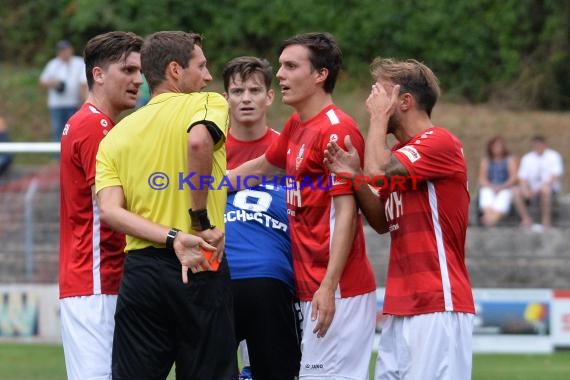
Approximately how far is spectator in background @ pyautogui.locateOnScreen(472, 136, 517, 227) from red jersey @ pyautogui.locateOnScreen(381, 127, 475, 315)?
803cm

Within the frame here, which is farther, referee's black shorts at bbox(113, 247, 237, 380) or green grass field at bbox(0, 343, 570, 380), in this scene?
green grass field at bbox(0, 343, 570, 380)

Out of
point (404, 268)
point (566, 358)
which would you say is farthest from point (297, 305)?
point (566, 358)

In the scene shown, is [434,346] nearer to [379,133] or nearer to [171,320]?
[379,133]

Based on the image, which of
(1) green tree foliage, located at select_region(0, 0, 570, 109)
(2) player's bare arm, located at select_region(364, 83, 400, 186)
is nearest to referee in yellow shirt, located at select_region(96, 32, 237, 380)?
(2) player's bare arm, located at select_region(364, 83, 400, 186)

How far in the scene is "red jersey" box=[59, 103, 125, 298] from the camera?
6.23 metres

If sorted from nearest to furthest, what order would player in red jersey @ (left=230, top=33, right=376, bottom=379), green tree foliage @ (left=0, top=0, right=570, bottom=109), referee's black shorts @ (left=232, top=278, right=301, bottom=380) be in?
player in red jersey @ (left=230, top=33, right=376, bottom=379) → referee's black shorts @ (left=232, top=278, right=301, bottom=380) → green tree foliage @ (left=0, top=0, right=570, bottom=109)

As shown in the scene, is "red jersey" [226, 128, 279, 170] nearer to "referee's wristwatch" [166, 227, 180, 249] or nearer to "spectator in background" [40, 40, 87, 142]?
"referee's wristwatch" [166, 227, 180, 249]

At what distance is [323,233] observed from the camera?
6.26 meters

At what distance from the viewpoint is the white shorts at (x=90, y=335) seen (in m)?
6.16

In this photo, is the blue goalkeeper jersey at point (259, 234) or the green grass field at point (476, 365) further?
the green grass field at point (476, 365)

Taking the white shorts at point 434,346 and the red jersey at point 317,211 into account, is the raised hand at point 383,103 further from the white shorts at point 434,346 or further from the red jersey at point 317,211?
the white shorts at point 434,346

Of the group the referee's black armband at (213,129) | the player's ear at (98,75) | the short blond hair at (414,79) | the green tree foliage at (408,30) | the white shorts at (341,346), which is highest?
the green tree foliage at (408,30)

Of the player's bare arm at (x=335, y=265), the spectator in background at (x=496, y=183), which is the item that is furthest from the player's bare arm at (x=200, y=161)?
the spectator in background at (x=496, y=183)

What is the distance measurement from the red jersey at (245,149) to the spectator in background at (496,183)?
7.14 m
